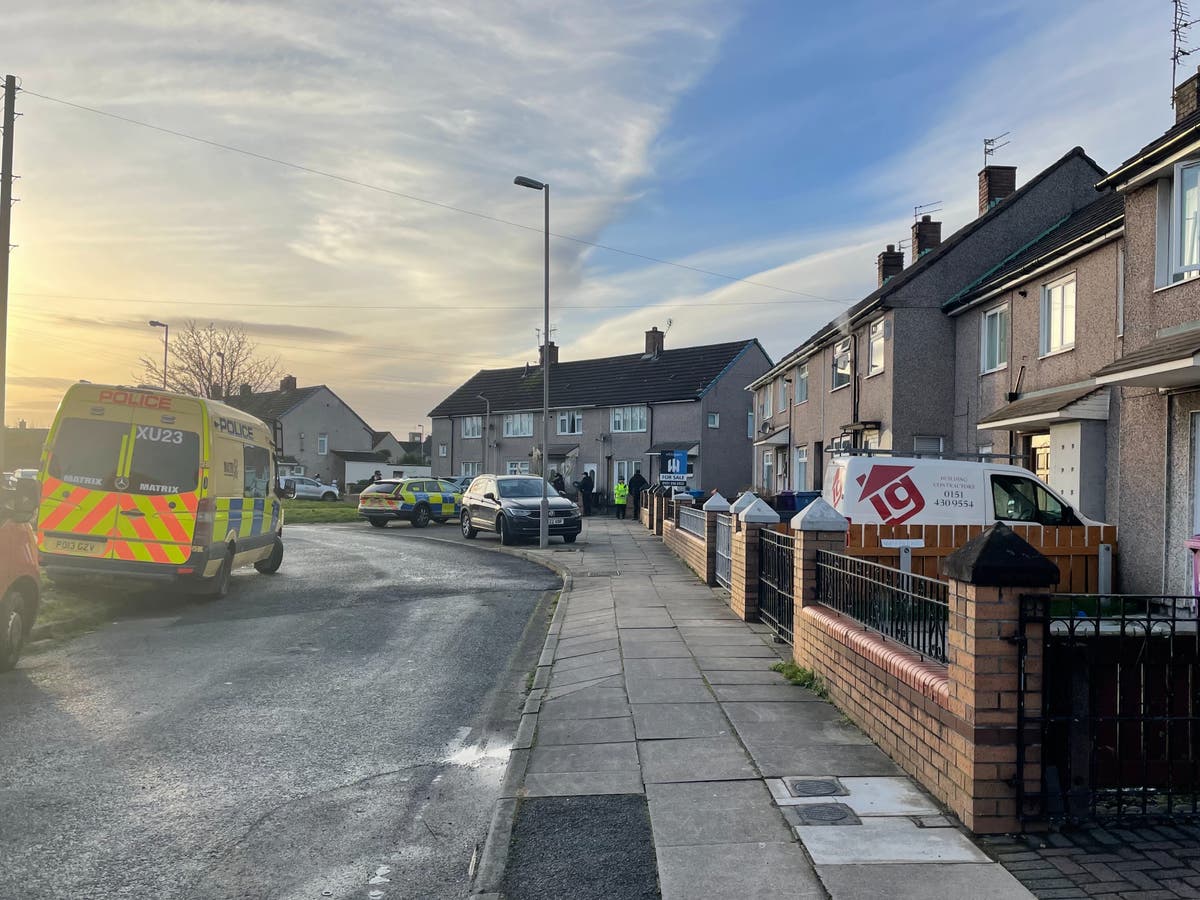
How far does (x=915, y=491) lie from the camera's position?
42.6 ft

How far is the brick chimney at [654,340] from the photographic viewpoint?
179 ft

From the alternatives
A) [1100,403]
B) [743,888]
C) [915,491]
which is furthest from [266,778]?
[1100,403]

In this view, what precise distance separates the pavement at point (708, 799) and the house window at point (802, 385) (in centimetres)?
2250

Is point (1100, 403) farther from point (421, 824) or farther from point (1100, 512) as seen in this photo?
point (421, 824)

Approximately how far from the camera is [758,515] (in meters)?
11.0

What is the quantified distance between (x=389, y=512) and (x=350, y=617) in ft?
63.0

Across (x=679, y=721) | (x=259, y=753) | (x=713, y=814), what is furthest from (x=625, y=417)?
(x=713, y=814)

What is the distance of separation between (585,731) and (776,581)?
3935mm

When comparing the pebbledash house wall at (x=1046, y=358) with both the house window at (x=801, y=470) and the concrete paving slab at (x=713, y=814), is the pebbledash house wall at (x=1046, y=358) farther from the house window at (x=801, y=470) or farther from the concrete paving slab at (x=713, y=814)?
the concrete paving slab at (x=713, y=814)

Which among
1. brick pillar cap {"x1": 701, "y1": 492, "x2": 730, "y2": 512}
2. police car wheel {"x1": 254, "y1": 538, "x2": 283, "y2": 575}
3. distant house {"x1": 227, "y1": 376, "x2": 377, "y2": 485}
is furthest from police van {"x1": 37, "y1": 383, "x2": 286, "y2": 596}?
distant house {"x1": 227, "y1": 376, "x2": 377, "y2": 485}

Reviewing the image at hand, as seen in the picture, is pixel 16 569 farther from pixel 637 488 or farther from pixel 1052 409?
pixel 637 488

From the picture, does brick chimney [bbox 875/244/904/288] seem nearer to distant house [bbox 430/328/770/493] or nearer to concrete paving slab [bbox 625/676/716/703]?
distant house [bbox 430/328/770/493]

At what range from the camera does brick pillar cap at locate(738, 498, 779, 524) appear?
10938 millimetres

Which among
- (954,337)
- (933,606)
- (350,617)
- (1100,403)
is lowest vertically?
(350,617)
